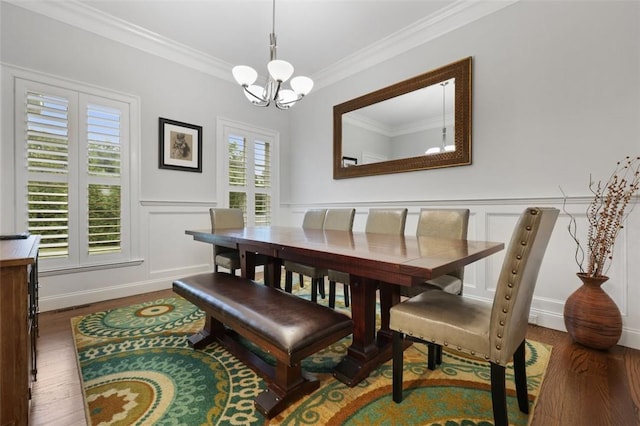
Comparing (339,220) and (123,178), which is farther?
(123,178)

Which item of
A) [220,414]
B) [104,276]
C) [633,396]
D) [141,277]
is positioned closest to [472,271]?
[633,396]

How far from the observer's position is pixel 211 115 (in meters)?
3.70

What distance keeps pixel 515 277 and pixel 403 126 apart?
8.13 feet

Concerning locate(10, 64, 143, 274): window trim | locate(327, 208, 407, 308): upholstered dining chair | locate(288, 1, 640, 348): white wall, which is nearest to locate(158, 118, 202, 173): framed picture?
locate(10, 64, 143, 274): window trim

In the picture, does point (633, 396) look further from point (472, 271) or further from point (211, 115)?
point (211, 115)

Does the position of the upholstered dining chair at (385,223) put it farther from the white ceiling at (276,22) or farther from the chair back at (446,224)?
the white ceiling at (276,22)

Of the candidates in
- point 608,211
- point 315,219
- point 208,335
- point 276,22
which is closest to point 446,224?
point 608,211

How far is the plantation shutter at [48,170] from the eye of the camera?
2494mm

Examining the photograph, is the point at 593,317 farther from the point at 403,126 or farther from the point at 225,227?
the point at 225,227

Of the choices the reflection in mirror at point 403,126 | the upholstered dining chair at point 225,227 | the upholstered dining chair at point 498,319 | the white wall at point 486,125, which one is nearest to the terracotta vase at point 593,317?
the white wall at point 486,125

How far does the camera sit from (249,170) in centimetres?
411

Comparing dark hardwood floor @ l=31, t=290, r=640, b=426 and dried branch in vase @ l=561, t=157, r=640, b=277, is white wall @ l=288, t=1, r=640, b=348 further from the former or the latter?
dark hardwood floor @ l=31, t=290, r=640, b=426

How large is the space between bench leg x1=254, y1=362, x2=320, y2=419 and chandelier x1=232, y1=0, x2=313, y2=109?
196cm

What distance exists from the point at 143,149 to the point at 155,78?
85 cm
